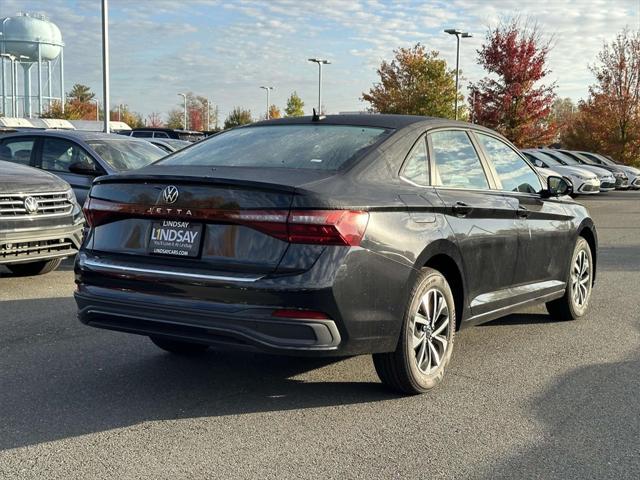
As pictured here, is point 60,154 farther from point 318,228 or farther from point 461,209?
point 318,228

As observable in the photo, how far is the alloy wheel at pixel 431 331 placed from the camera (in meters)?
4.46

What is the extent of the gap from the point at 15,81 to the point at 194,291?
8265 centimetres

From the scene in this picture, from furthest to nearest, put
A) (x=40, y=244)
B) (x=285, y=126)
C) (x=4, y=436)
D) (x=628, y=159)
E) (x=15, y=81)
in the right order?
(x=15, y=81)
(x=628, y=159)
(x=40, y=244)
(x=285, y=126)
(x=4, y=436)

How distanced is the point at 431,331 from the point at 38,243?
5.06 m

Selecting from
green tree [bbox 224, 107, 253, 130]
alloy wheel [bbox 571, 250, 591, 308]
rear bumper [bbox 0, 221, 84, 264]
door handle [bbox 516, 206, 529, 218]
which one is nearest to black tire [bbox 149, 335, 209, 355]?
door handle [bbox 516, 206, 529, 218]

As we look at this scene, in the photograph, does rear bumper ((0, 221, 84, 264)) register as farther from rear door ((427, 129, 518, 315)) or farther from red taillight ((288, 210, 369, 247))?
red taillight ((288, 210, 369, 247))

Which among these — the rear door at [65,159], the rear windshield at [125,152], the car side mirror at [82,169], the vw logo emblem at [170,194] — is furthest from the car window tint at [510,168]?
the rear door at [65,159]

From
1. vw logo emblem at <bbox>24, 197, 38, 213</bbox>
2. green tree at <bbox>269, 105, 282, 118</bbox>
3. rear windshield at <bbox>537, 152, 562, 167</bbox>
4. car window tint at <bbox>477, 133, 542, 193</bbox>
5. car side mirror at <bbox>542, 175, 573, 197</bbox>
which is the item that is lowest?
vw logo emblem at <bbox>24, 197, 38, 213</bbox>

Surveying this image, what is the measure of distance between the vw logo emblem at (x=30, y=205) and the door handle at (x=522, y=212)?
5083mm

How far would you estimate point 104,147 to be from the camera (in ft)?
36.2

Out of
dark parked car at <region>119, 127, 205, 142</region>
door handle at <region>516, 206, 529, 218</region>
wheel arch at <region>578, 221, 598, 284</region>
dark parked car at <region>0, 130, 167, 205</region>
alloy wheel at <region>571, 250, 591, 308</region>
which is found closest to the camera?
door handle at <region>516, 206, 529, 218</region>

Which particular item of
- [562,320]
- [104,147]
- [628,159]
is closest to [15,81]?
[628,159]

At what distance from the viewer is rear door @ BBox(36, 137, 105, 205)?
10789 mm

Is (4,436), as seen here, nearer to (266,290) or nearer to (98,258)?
(98,258)
